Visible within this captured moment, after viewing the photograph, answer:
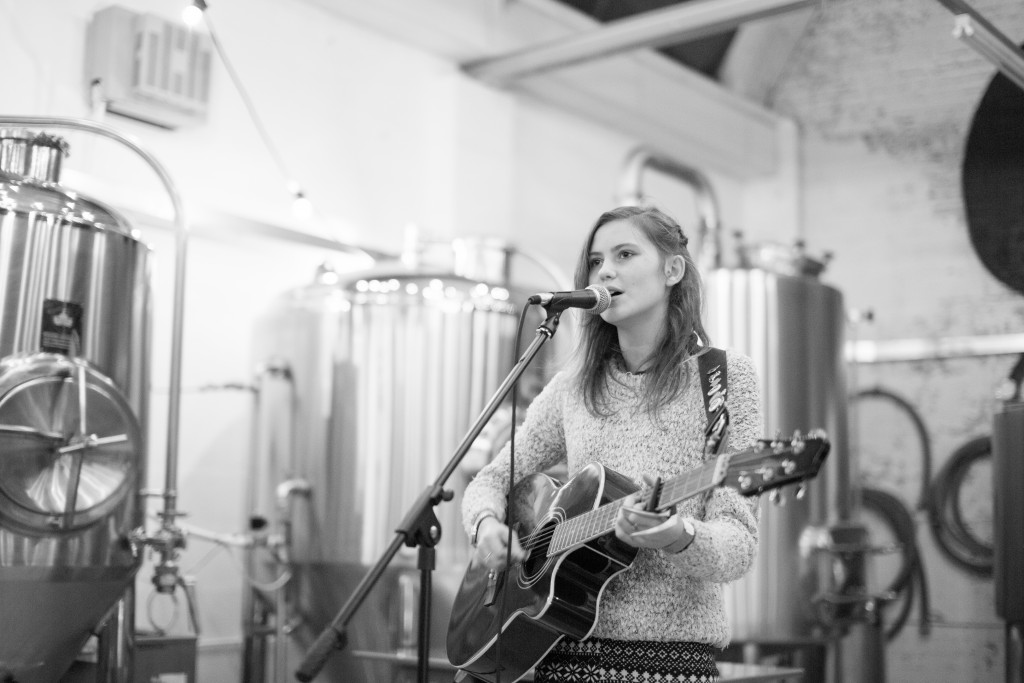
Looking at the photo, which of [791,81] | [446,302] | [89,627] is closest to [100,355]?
[89,627]

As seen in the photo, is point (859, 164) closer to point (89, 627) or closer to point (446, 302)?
point (446, 302)

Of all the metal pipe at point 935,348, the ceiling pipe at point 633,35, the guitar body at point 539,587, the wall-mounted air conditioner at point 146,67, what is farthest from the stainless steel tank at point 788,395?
the guitar body at point 539,587

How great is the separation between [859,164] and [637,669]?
298 inches

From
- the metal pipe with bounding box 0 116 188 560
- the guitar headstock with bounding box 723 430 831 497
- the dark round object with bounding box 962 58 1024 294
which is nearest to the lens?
the guitar headstock with bounding box 723 430 831 497

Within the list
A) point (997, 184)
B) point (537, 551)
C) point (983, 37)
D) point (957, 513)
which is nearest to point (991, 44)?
point (983, 37)

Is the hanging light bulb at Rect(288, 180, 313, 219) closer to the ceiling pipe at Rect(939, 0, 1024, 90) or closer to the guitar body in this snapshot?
the ceiling pipe at Rect(939, 0, 1024, 90)

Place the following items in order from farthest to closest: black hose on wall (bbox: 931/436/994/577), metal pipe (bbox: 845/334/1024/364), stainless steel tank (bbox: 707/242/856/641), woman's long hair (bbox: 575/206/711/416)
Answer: metal pipe (bbox: 845/334/1024/364) < black hose on wall (bbox: 931/436/994/577) < stainless steel tank (bbox: 707/242/856/641) < woman's long hair (bbox: 575/206/711/416)

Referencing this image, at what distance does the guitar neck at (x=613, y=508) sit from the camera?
6.75ft

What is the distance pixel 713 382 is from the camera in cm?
239

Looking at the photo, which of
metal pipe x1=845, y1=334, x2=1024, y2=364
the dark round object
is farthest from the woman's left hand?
the dark round object

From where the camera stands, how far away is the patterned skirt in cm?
230

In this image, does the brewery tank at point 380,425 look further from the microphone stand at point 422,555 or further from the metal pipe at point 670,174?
the microphone stand at point 422,555

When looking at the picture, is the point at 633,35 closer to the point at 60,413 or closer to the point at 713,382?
the point at 60,413

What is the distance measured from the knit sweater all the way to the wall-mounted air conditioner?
11.7 ft
